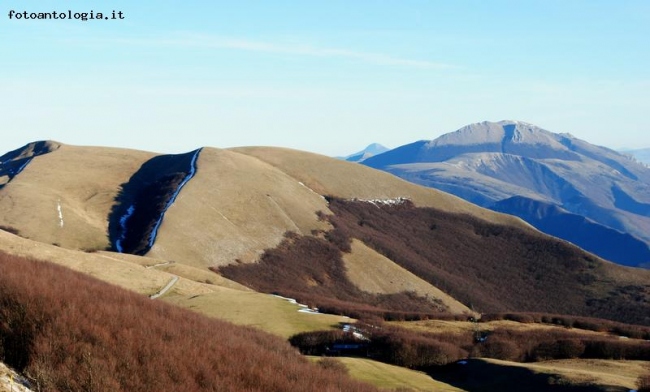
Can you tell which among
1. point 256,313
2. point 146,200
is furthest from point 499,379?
point 146,200

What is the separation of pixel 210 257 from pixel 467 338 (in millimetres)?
59599

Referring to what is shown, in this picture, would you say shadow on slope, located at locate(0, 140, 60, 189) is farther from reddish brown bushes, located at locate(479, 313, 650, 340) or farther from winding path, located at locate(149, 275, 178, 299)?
reddish brown bushes, located at locate(479, 313, 650, 340)

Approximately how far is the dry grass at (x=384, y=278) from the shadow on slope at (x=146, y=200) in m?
42.9

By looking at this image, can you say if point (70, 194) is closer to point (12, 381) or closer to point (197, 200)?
point (197, 200)

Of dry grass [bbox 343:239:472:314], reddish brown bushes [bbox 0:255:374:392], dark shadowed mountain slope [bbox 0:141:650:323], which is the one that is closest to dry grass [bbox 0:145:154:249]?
dark shadowed mountain slope [bbox 0:141:650:323]

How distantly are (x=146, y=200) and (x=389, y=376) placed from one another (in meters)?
111

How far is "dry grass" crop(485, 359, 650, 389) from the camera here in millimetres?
47688

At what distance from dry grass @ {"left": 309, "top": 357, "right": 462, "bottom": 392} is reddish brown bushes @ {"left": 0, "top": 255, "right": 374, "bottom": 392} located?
6.69m

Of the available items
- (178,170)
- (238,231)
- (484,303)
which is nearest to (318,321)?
(238,231)

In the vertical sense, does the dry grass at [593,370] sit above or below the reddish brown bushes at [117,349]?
below

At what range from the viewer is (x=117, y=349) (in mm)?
33375

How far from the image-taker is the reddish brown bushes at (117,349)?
30.5 m

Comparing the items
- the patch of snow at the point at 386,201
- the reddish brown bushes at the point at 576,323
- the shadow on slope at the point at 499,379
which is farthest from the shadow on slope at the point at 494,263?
the shadow on slope at the point at 499,379

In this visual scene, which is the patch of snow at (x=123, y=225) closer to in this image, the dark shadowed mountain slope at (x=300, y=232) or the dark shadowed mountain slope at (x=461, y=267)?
the dark shadowed mountain slope at (x=300, y=232)
